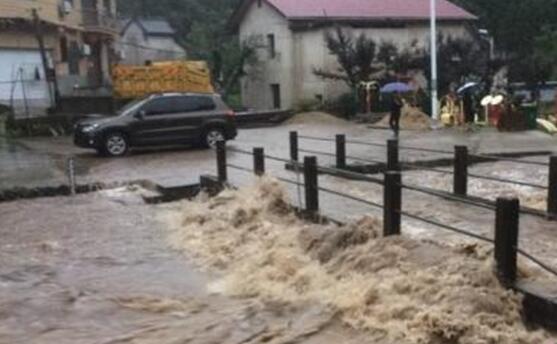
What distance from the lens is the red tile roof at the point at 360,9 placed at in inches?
1831

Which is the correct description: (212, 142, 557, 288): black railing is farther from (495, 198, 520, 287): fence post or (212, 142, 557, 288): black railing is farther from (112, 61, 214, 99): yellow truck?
(112, 61, 214, 99): yellow truck

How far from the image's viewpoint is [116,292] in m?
9.74

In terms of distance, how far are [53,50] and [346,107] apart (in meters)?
14.5

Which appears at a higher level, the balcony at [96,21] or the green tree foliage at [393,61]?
the balcony at [96,21]

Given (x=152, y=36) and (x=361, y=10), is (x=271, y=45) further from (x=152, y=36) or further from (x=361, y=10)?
(x=152, y=36)

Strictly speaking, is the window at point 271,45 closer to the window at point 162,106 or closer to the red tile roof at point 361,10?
the red tile roof at point 361,10

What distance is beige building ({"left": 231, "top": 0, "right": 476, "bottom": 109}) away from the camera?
46.0m

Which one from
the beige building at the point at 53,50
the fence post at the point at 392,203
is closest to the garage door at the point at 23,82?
the beige building at the point at 53,50

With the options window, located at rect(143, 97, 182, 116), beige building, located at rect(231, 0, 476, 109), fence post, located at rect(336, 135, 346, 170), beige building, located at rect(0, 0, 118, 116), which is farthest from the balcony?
fence post, located at rect(336, 135, 346, 170)

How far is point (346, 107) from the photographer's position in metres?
42.6

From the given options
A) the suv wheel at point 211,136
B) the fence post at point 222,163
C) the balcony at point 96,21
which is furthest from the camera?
the balcony at point 96,21

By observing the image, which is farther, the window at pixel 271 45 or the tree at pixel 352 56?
the window at pixel 271 45

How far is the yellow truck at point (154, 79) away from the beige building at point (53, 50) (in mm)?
2657

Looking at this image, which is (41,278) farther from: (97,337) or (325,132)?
(325,132)
